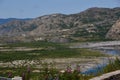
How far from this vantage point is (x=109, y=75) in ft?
55.3

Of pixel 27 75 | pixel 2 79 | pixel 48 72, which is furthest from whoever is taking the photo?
pixel 48 72

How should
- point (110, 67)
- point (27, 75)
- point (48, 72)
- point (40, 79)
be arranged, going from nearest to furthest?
point (27, 75) < point (40, 79) < point (48, 72) < point (110, 67)

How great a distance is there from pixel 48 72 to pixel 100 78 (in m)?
4.16

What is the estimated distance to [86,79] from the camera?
18.4 m

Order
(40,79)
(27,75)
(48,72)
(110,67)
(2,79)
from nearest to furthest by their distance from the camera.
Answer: (2,79) < (27,75) < (40,79) < (48,72) < (110,67)

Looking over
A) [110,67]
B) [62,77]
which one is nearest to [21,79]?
[62,77]

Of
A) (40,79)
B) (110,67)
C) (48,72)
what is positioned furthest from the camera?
(110,67)

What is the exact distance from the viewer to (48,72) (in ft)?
64.4

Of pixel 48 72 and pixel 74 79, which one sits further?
pixel 48 72

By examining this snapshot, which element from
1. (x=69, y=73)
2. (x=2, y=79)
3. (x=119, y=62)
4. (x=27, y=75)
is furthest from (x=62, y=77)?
(x=119, y=62)

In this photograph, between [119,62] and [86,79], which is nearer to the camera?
[86,79]

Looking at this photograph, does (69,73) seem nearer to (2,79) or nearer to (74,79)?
(74,79)

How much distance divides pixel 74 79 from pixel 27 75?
7.04 ft

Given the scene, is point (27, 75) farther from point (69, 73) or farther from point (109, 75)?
point (109, 75)
